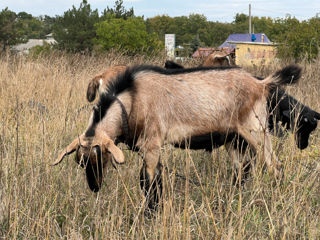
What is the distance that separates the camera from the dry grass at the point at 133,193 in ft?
9.17

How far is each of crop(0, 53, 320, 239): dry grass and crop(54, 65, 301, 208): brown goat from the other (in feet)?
0.80

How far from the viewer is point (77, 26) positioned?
31.0 metres

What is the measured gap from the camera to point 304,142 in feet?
15.6

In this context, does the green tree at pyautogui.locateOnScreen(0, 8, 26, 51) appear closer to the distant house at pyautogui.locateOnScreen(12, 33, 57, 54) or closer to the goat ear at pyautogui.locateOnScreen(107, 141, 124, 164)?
the distant house at pyautogui.locateOnScreen(12, 33, 57, 54)

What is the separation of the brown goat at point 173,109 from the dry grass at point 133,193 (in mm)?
244

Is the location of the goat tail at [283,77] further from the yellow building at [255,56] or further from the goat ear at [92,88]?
the yellow building at [255,56]

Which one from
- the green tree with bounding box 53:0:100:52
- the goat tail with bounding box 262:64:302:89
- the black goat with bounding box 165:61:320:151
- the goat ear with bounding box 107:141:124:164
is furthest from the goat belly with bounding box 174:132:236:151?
the green tree with bounding box 53:0:100:52

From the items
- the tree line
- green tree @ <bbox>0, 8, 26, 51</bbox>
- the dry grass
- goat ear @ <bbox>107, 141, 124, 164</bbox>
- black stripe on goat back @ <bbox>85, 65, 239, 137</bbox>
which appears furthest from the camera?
green tree @ <bbox>0, 8, 26, 51</bbox>

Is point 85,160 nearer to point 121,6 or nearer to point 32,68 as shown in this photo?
point 32,68

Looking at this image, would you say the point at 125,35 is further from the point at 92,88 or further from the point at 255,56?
the point at 92,88

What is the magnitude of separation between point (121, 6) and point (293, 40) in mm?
13305

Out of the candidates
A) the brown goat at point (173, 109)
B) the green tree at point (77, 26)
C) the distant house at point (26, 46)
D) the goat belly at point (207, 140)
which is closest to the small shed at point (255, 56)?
the brown goat at point (173, 109)

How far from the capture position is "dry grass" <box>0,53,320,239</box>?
279cm

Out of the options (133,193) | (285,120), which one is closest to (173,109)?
(133,193)
